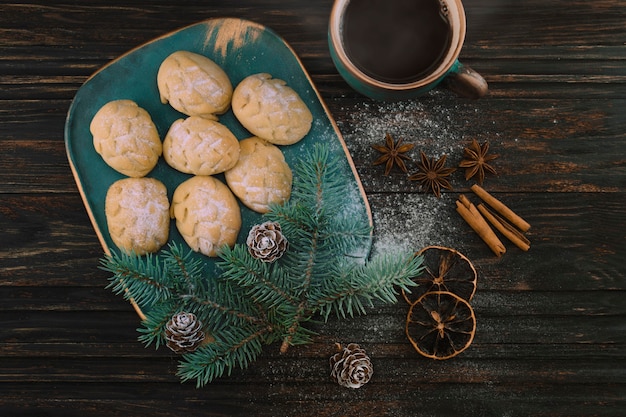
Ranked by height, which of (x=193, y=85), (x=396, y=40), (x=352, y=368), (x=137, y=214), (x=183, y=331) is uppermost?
(x=396, y=40)

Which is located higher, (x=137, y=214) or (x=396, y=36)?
(x=396, y=36)

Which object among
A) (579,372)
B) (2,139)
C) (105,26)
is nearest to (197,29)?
(105,26)

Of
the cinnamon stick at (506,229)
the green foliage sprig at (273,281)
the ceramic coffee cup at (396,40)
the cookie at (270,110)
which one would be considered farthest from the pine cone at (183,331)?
the cinnamon stick at (506,229)

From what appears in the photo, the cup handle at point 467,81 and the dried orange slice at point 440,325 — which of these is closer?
the cup handle at point 467,81

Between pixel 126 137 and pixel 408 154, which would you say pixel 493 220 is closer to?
pixel 408 154

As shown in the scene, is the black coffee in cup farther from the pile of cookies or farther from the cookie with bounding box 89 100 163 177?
the cookie with bounding box 89 100 163 177

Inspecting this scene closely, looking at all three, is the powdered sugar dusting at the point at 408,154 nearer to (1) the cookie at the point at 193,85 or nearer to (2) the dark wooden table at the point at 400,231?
(2) the dark wooden table at the point at 400,231

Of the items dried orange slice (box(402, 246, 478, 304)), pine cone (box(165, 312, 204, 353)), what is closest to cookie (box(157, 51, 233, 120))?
pine cone (box(165, 312, 204, 353))

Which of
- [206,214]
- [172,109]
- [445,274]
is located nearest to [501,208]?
[445,274]
